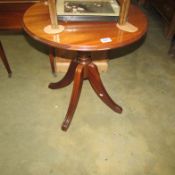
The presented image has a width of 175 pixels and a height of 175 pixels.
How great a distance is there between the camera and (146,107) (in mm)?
1448

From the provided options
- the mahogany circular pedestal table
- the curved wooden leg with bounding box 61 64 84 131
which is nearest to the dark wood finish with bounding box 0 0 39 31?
the mahogany circular pedestal table

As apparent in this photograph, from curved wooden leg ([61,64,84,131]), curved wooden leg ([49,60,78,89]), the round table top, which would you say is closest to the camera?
the round table top

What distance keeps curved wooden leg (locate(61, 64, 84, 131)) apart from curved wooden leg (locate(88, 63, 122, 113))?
8 centimetres

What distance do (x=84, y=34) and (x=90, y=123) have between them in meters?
0.70

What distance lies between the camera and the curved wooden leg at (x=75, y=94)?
111 centimetres

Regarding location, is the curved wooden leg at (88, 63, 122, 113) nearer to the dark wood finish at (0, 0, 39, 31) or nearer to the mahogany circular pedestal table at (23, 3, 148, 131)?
the mahogany circular pedestal table at (23, 3, 148, 131)

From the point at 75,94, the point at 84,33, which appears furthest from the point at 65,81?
the point at 84,33

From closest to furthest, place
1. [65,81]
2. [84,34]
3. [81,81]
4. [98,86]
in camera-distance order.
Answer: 1. [84,34]
2. [81,81]
3. [98,86]
4. [65,81]

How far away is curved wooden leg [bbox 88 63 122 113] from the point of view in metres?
1.16

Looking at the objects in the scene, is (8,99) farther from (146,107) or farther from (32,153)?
(146,107)

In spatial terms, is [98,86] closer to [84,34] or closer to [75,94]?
[75,94]

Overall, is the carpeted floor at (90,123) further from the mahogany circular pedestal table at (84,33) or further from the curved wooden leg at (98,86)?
the mahogany circular pedestal table at (84,33)

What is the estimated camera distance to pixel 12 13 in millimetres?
1510

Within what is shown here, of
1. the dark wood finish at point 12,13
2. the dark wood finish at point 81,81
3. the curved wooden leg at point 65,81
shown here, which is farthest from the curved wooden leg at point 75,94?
the dark wood finish at point 12,13
